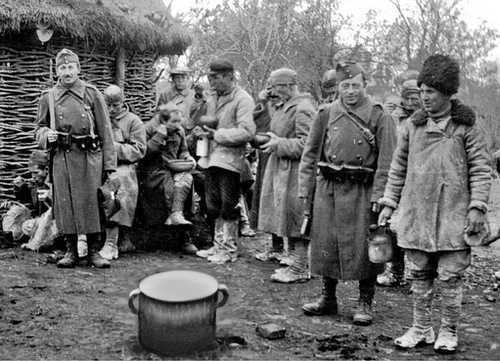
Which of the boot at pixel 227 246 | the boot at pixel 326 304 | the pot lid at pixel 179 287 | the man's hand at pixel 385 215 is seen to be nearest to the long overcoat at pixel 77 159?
the boot at pixel 227 246

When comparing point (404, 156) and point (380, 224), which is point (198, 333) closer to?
point (380, 224)

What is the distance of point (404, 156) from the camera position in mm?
4773

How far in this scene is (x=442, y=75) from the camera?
443 cm

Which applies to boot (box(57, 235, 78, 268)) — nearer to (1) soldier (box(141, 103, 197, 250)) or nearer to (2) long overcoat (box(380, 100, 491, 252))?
(1) soldier (box(141, 103, 197, 250))

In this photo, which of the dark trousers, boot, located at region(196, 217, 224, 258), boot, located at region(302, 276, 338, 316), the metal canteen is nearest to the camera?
the metal canteen

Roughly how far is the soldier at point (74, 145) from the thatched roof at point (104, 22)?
1668 millimetres

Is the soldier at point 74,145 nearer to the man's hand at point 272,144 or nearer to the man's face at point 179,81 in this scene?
the man's hand at point 272,144

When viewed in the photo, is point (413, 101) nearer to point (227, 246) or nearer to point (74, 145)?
point (227, 246)

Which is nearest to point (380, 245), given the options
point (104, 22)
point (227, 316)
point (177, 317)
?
point (227, 316)

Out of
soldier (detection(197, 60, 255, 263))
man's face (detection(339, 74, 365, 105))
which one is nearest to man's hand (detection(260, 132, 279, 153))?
soldier (detection(197, 60, 255, 263))

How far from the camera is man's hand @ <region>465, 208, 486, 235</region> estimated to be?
4.32 meters

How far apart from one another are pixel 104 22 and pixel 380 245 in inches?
209

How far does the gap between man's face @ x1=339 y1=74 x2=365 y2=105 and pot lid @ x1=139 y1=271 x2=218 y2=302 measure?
1832mm

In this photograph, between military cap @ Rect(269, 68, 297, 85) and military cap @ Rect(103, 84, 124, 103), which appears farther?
military cap @ Rect(103, 84, 124, 103)
